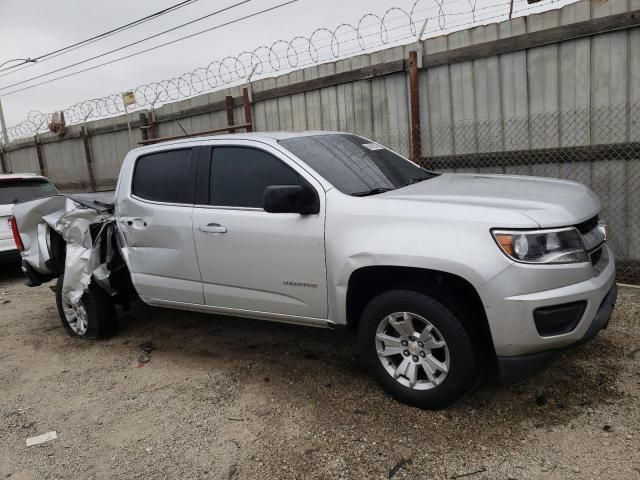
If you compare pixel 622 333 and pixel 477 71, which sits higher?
pixel 477 71

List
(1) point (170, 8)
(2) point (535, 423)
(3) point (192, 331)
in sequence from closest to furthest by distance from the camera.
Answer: (2) point (535, 423) < (3) point (192, 331) < (1) point (170, 8)

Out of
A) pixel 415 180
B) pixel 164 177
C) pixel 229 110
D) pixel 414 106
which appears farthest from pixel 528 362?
pixel 229 110

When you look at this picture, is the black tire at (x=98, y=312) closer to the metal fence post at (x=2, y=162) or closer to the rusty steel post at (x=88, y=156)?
the rusty steel post at (x=88, y=156)

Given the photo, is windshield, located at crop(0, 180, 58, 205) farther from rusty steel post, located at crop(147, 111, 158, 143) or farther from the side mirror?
the side mirror

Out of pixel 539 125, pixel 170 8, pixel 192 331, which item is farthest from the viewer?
pixel 170 8

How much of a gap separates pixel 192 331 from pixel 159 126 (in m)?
6.13

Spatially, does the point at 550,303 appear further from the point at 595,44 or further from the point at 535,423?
the point at 595,44

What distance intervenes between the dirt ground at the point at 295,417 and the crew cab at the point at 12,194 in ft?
10.9

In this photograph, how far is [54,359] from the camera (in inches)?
183

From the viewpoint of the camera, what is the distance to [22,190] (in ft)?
26.1

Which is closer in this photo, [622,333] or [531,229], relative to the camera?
[531,229]

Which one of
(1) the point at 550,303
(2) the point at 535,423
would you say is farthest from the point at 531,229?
(2) the point at 535,423

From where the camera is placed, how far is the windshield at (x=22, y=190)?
771cm

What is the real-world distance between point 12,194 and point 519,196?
24.5 ft
